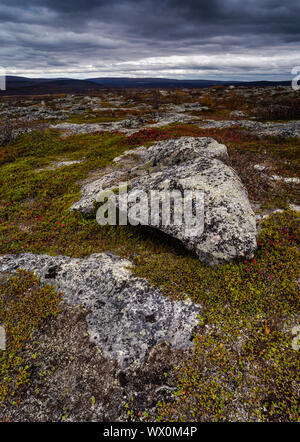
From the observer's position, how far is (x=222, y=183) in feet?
37.9

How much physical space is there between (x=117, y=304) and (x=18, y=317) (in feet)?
11.8

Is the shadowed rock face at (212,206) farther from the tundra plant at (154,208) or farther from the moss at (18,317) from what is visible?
the moss at (18,317)

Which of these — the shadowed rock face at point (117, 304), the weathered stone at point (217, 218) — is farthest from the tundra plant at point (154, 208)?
the shadowed rock face at point (117, 304)

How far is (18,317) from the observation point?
809 cm

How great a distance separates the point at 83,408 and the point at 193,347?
3.45m

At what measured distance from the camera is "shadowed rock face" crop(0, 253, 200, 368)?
718cm

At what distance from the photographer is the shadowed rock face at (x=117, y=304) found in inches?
283

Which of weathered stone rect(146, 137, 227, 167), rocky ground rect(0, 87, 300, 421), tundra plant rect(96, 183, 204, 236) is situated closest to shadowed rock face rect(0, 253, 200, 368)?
rocky ground rect(0, 87, 300, 421)

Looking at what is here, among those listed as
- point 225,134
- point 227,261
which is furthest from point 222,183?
point 225,134

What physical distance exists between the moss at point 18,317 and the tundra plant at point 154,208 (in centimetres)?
521

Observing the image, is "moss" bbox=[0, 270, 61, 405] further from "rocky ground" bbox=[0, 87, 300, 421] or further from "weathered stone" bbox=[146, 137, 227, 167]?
"weathered stone" bbox=[146, 137, 227, 167]

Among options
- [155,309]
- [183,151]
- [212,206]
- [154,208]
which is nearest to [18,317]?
[155,309]

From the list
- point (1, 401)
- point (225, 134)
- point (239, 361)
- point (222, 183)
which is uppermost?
point (225, 134)
